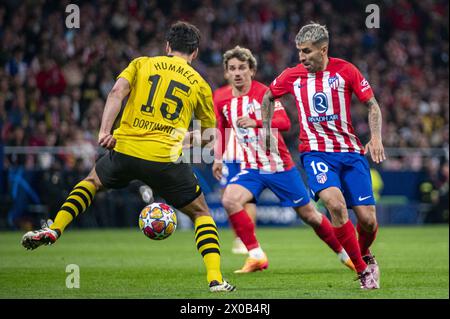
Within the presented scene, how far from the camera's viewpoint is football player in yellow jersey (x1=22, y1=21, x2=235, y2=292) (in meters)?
7.91

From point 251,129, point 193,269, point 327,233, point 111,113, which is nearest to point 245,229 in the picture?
point 193,269

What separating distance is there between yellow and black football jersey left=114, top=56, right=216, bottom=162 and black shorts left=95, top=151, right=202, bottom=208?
0.06 meters

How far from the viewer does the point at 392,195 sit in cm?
2159

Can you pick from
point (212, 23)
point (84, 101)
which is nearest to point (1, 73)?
point (84, 101)

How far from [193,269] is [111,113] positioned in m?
3.39

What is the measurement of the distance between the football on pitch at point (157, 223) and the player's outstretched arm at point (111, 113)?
1.11 metres

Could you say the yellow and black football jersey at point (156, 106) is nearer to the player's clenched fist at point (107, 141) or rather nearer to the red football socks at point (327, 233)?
the player's clenched fist at point (107, 141)

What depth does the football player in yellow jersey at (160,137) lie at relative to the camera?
311 inches

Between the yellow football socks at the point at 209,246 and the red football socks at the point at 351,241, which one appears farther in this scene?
the red football socks at the point at 351,241

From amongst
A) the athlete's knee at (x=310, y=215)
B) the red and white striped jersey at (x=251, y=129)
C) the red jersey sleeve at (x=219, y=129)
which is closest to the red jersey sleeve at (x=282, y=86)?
the red and white striped jersey at (x=251, y=129)

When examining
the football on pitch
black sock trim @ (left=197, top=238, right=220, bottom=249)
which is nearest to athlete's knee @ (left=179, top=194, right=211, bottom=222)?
black sock trim @ (left=197, top=238, right=220, bottom=249)

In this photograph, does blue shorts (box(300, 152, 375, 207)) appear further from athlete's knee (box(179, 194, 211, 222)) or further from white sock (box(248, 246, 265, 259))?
white sock (box(248, 246, 265, 259))
